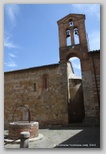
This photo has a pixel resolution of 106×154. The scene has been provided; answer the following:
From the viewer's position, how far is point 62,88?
7.70 m

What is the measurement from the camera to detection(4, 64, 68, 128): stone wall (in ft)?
24.6

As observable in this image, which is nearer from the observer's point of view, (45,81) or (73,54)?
(73,54)

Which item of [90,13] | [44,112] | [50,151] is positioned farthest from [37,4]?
[44,112]

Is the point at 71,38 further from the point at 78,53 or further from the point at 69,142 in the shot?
the point at 69,142

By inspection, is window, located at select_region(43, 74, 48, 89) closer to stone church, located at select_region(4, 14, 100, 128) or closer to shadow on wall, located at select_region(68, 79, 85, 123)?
stone church, located at select_region(4, 14, 100, 128)

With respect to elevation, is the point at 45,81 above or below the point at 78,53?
below

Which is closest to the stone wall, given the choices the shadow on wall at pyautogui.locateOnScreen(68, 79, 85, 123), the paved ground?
the shadow on wall at pyautogui.locateOnScreen(68, 79, 85, 123)

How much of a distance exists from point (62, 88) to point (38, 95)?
51.4 inches

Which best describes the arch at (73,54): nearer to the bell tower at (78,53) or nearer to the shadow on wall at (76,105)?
the bell tower at (78,53)

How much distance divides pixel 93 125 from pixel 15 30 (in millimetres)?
4486

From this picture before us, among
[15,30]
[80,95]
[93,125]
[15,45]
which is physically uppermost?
[15,30]

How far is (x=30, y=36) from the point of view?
446 centimetres

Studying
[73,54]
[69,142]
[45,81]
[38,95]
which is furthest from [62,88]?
[69,142]

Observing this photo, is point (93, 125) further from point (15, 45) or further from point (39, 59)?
point (15, 45)
